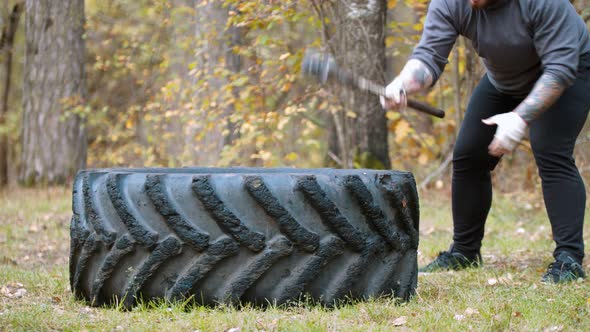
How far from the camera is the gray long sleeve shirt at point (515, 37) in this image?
3.51m

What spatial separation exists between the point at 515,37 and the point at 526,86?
1.26 ft

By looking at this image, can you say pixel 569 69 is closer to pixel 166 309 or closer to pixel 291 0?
pixel 166 309

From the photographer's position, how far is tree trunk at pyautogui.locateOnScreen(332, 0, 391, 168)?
315 inches

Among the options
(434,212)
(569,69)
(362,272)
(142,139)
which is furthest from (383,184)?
(142,139)

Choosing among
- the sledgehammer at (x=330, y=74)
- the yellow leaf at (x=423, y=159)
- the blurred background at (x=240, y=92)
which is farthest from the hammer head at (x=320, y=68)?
the yellow leaf at (x=423, y=159)

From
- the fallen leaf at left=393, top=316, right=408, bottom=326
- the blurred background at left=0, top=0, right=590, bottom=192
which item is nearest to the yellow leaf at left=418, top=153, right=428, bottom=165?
the blurred background at left=0, top=0, right=590, bottom=192

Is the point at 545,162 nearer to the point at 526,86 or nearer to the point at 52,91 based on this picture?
the point at 526,86

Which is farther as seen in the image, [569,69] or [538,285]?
[538,285]

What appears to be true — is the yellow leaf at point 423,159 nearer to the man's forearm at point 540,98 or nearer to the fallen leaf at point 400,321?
the man's forearm at point 540,98

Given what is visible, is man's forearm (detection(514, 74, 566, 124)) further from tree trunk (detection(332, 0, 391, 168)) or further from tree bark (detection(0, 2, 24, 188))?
tree bark (detection(0, 2, 24, 188))

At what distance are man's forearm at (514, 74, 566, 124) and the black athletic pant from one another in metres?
0.54

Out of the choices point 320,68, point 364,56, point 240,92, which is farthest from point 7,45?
point 320,68

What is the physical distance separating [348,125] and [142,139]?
9948 millimetres

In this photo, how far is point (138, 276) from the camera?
3.19 m
